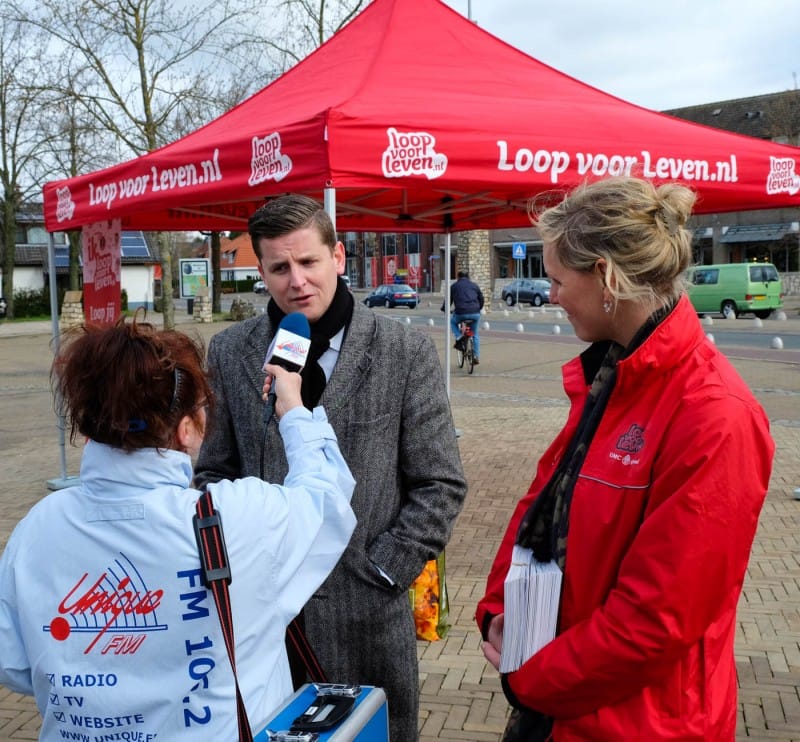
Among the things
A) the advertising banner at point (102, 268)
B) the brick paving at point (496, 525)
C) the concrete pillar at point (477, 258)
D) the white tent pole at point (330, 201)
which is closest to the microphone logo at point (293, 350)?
the white tent pole at point (330, 201)

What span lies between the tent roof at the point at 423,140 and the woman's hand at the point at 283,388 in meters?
2.11

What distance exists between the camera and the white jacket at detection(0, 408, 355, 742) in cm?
150

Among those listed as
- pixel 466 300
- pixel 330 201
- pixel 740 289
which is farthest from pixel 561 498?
pixel 740 289

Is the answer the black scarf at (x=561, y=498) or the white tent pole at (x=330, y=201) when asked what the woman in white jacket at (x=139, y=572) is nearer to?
the black scarf at (x=561, y=498)

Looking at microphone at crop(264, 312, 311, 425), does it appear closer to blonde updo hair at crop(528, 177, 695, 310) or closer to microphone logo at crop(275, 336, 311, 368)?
microphone logo at crop(275, 336, 311, 368)

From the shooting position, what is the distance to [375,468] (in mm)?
2363

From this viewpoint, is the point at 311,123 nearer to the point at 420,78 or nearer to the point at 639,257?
the point at 420,78

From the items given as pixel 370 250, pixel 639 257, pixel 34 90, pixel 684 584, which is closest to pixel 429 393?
pixel 639 257

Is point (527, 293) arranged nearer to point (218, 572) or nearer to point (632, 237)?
point (632, 237)

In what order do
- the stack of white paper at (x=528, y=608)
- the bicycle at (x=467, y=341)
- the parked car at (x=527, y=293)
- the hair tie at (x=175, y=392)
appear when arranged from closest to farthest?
the hair tie at (x=175, y=392) < the stack of white paper at (x=528, y=608) < the bicycle at (x=467, y=341) < the parked car at (x=527, y=293)

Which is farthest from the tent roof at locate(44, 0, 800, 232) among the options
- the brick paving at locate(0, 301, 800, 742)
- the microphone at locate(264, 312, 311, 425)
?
the brick paving at locate(0, 301, 800, 742)

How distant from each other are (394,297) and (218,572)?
41382 millimetres

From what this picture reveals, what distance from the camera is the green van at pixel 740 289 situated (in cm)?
2764

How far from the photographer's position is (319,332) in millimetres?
2398
